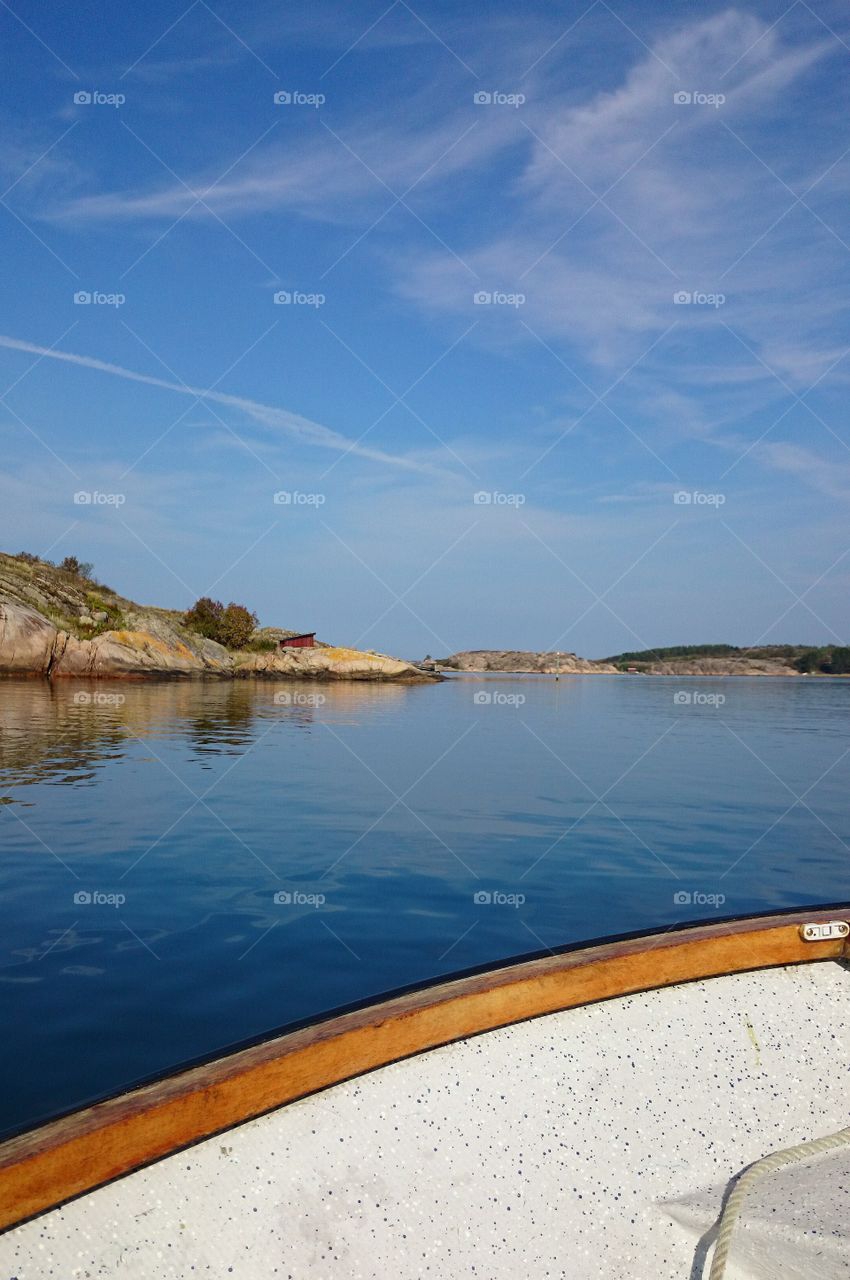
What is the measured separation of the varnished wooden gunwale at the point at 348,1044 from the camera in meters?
2.52

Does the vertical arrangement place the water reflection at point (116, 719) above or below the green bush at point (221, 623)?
below

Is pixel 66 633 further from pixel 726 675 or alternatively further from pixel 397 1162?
pixel 726 675

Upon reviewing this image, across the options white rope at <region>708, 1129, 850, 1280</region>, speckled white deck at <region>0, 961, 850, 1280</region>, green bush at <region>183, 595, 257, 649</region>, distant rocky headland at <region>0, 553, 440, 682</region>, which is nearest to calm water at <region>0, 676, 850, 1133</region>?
speckled white deck at <region>0, 961, 850, 1280</region>

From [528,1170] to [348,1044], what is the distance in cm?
87

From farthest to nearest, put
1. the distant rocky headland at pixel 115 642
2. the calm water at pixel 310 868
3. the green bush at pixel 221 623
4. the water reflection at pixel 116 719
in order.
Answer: the green bush at pixel 221 623
the distant rocky headland at pixel 115 642
the water reflection at pixel 116 719
the calm water at pixel 310 868

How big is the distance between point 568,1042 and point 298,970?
3.58m

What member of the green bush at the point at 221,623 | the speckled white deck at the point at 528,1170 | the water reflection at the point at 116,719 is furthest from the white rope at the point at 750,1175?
the green bush at the point at 221,623

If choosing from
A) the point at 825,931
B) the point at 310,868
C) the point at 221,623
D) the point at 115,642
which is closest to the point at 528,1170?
the point at 825,931

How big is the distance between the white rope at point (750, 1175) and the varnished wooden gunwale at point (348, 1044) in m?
0.73

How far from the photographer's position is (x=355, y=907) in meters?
8.30

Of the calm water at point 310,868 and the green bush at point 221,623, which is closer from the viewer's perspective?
the calm water at point 310,868

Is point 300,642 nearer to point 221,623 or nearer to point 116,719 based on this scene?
point 221,623

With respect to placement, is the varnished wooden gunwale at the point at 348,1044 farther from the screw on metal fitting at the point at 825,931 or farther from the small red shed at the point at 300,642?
the small red shed at the point at 300,642

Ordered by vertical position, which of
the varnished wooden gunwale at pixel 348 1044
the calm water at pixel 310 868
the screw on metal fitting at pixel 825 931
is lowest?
the calm water at pixel 310 868
